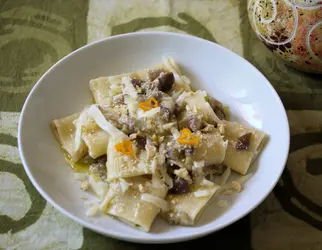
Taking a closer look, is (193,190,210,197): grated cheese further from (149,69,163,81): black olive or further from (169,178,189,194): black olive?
(149,69,163,81): black olive

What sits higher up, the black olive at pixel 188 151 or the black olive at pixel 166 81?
the black olive at pixel 166 81

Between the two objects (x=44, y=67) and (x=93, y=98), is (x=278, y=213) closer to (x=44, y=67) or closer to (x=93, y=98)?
(x=93, y=98)

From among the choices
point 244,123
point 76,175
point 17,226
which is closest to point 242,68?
point 244,123

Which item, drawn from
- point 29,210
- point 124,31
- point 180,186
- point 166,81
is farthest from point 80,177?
point 124,31

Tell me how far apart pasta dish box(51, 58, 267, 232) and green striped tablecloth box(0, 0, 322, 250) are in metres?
0.12

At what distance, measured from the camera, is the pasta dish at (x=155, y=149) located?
116 centimetres

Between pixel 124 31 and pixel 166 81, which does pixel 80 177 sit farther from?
pixel 124 31

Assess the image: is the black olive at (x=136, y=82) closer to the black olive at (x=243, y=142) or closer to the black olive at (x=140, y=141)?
the black olive at (x=140, y=141)

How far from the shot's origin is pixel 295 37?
1438mm

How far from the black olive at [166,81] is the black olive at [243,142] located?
0.97 ft

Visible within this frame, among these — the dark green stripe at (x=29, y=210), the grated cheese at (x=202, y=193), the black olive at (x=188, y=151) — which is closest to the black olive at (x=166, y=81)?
the black olive at (x=188, y=151)

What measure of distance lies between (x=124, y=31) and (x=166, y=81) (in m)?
0.52

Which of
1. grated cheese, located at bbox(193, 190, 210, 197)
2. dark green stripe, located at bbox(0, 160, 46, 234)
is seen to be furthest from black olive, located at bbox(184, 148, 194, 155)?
dark green stripe, located at bbox(0, 160, 46, 234)

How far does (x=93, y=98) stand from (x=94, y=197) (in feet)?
1.31
